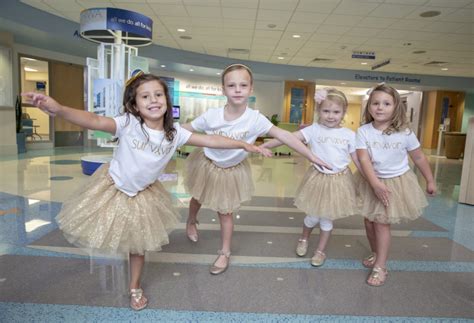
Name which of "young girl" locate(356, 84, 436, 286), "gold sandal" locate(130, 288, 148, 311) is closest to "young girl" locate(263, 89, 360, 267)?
"young girl" locate(356, 84, 436, 286)

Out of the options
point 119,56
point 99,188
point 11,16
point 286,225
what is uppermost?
point 11,16

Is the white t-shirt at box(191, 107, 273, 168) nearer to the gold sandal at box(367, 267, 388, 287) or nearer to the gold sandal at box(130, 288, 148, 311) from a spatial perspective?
the gold sandal at box(130, 288, 148, 311)

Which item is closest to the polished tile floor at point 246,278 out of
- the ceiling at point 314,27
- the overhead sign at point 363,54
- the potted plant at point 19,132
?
the ceiling at point 314,27

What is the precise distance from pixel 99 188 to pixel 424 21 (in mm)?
7188

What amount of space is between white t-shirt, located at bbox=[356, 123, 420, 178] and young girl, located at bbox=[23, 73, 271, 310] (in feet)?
2.71

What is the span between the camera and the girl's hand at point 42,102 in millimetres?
1240

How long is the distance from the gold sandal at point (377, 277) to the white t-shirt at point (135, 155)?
1.43m

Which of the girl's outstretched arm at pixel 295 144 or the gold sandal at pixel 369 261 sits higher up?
the girl's outstretched arm at pixel 295 144

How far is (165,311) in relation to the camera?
1.61 meters

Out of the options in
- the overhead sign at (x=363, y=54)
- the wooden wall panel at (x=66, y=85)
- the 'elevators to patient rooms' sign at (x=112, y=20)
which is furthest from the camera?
the wooden wall panel at (x=66, y=85)

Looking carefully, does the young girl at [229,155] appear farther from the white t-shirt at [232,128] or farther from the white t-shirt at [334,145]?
the white t-shirt at [334,145]

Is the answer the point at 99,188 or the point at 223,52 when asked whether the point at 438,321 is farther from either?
the point at 223,52

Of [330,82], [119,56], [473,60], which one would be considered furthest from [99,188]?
[330,82]

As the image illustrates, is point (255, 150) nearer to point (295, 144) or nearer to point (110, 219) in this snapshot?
point (295, 144)
